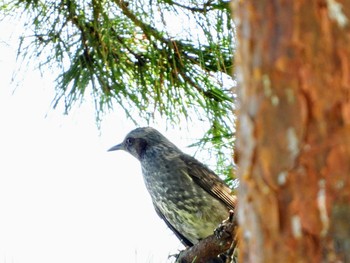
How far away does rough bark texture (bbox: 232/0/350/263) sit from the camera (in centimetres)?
118

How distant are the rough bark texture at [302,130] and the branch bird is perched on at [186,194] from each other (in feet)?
9.26

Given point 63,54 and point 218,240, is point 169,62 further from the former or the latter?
point 218,240

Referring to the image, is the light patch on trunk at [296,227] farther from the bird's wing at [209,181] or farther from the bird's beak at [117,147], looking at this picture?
the bird's beak at [117,147]

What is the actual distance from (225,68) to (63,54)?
0.86 metres

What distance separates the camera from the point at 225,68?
11.8 ft

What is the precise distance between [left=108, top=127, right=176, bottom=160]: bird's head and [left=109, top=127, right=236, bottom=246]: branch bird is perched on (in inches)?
5.1

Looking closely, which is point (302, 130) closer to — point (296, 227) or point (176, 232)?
point (296, 227)

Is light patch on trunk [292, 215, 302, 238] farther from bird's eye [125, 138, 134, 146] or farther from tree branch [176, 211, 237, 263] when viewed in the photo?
bird's eye [125, 138, 134, 146]

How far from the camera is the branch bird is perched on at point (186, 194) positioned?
4.22 meters

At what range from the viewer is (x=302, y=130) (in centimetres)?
119

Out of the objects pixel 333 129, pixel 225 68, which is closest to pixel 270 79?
pixel 333 129

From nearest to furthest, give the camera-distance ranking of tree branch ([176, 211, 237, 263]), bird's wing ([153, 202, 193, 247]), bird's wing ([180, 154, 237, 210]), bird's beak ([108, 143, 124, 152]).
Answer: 1. tree branch ([176, 211, 237, 263])
2. bird's wing ([180, 154, 237, 210])
3. bird's wing ([153, 202, 193, 247])
4. bird's beak ([108, 143, 124, 152])

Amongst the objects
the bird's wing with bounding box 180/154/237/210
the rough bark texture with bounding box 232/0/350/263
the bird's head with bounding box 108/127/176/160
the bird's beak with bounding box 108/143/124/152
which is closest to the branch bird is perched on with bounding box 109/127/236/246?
the bird's wing with bounding box 180/154/237/210

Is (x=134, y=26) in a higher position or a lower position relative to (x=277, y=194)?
higher
